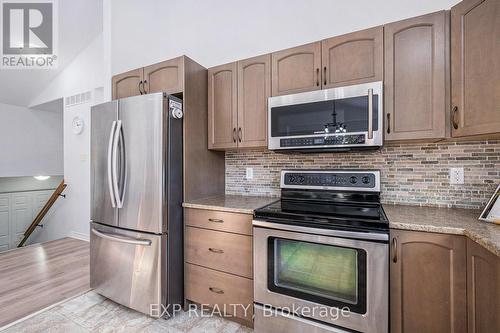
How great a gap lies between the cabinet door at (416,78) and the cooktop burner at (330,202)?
0.41m

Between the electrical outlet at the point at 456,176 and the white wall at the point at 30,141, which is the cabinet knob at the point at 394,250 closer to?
the electrical outlet at the point at 456,176

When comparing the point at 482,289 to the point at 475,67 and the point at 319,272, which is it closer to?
the point at 319,272

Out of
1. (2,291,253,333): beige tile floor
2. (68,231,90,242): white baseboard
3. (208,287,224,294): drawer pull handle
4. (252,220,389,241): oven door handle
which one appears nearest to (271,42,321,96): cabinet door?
(252,220,389,241): oven door handle

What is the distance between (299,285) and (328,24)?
2107 mm

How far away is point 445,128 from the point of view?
56.3 inches

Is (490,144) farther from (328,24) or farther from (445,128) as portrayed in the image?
(328,24)

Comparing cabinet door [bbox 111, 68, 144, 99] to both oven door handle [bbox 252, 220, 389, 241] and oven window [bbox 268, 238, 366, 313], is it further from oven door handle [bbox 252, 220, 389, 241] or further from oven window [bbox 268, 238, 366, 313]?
oven window [bbox 268, 238, 366, 313]

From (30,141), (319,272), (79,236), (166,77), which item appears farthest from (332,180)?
(30,141)

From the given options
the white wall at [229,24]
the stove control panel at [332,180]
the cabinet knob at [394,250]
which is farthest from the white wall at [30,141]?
the cabinet knob at [394,250]

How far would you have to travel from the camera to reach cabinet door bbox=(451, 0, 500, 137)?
3.94 ft

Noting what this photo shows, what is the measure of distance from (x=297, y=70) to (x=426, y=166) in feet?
3.91

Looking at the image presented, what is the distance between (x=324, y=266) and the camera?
1413 mm

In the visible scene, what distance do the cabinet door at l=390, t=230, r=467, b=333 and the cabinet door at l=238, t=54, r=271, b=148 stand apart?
1.21 metres

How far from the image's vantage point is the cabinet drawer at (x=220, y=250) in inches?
66.4
